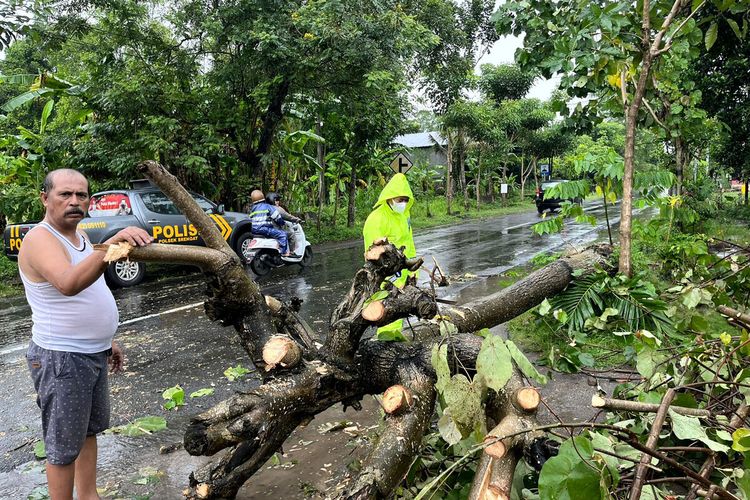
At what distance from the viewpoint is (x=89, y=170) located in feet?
42.2

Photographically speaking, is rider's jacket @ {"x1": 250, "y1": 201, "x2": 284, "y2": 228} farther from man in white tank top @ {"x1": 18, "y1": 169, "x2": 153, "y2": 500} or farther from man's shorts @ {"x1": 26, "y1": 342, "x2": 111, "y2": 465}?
man's shorts @ {"x1": 26, "y1": 342, "x2": 111, "y2": 465}

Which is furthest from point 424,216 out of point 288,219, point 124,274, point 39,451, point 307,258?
point 39,451

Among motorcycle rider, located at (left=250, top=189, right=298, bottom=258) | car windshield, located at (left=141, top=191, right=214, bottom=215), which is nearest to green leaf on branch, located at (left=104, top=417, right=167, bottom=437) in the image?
motorcycle rider, located at (left=250, top=189, right=298, bottom=258)

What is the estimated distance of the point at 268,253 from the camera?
34.9ft

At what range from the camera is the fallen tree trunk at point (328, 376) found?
2430 mm

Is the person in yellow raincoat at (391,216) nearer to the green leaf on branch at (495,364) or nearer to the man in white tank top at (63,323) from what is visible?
the green leaf on branch at (495,364)

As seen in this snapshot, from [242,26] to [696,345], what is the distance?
10.9 metres

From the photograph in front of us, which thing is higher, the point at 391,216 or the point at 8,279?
the point at 391,216

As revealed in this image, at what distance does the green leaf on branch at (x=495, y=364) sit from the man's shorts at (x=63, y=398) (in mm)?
1912

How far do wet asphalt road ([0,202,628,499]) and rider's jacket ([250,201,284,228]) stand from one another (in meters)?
1.02

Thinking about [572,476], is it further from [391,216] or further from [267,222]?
[267,222]

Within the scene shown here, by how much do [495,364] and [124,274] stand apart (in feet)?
30.2

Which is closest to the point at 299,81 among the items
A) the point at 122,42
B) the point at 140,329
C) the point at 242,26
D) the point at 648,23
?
the point at 242,26

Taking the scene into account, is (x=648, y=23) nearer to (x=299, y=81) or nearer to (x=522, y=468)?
(x=522, y=468)
